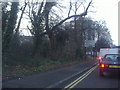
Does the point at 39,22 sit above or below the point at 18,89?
above

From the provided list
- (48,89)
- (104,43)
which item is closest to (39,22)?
(48,89)

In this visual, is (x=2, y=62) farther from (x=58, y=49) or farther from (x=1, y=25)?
(x=58, y=49)

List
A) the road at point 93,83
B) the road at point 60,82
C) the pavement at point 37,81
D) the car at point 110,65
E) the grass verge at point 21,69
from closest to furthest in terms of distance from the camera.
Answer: the pavement at point 37,81, the road at point 60,82, the road at point 93,83, the grass verge at point 21,69, the car at point 110,65

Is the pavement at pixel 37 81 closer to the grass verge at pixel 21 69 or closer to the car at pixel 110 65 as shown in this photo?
the grass verge at pixel 21 69

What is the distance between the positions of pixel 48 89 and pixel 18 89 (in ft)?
4.27

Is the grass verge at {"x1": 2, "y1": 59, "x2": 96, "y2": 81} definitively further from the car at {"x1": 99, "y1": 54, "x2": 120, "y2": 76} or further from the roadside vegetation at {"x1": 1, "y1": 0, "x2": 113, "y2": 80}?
the car at {"x1": 99, "y1": 54, "x2": 120, "y2": 76}

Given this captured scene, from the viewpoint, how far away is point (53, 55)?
29500 millimetres

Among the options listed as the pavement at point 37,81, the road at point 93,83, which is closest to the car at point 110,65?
the road at point 93,83

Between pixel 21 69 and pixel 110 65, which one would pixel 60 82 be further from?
pixel 21 69

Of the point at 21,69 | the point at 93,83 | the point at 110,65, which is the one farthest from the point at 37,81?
the point at 110,65

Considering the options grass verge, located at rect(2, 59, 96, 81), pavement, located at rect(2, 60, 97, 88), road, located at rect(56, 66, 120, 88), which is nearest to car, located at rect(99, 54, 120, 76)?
road, located at rect(56, 66, 120, 88)

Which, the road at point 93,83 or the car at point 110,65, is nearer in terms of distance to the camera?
the road at point 93,83


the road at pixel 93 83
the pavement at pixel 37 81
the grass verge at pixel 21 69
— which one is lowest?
the road at pixel 93 83

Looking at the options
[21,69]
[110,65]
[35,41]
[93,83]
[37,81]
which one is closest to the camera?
[37,81]
